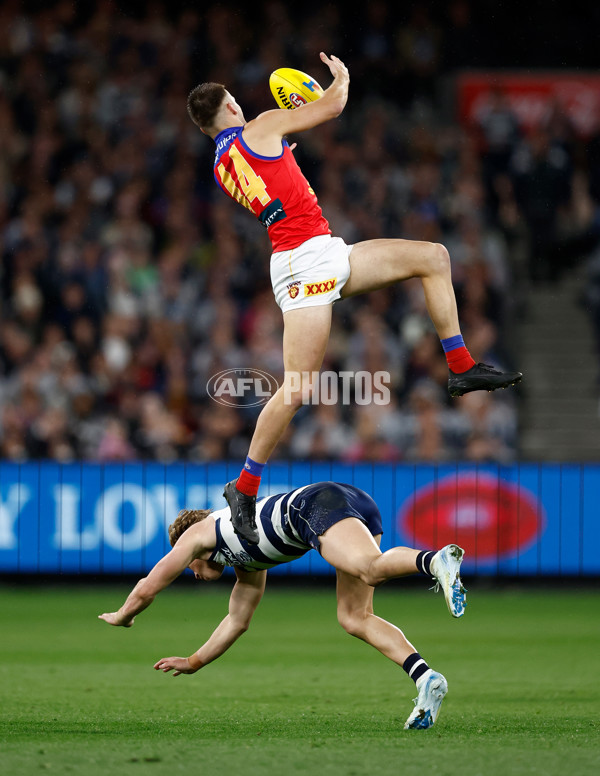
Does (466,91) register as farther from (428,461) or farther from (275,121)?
(275,121)

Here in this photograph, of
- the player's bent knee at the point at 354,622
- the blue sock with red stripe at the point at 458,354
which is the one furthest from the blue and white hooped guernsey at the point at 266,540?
the blue sock with red stripe at the point at 458,354

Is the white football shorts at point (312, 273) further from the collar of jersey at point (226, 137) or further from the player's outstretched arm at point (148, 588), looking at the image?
the player's outstretched arm at point (148, 588)

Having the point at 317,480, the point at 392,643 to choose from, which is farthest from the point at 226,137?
the point at 317,480

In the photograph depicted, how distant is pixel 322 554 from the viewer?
23.0 feet

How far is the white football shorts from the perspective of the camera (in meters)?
7.26

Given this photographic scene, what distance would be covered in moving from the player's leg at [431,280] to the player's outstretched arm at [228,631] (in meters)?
1.67

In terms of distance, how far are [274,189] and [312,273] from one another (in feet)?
1.73

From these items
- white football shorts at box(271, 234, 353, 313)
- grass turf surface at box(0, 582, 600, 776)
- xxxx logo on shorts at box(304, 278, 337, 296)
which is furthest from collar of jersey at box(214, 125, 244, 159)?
grass turf surface at box(0, 582, 600, 776)

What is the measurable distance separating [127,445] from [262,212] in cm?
708

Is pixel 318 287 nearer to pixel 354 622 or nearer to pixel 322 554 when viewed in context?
pixel 322 554

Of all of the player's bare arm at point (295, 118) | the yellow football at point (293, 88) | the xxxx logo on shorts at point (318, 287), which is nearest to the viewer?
the player's bare arm at point (295, 118)

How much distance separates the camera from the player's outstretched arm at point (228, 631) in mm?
7449

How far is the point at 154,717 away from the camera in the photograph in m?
7.43

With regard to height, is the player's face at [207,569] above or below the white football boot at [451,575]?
below
